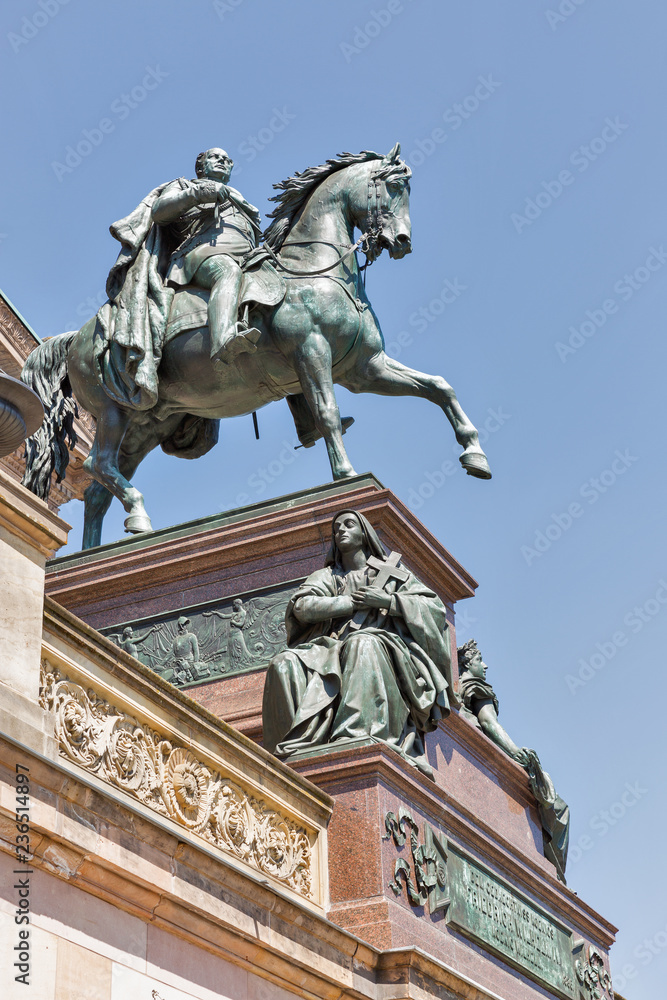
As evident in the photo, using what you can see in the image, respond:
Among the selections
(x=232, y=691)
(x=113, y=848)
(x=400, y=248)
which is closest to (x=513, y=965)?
(x=232, y=691)

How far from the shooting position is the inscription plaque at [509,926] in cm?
1189

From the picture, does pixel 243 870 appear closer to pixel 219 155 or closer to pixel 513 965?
pixel 513 965

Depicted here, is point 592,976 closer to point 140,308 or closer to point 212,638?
point 212,638

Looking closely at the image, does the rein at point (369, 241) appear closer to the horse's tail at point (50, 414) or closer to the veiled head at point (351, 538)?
the horse's tail at point (50, 414)

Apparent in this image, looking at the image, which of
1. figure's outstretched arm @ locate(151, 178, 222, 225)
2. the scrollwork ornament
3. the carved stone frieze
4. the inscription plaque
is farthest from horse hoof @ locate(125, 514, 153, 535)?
the scrollwork ornament

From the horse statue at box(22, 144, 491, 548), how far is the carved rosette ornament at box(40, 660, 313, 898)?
17.3 ft

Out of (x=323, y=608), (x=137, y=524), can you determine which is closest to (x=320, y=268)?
(x=137, y=524)

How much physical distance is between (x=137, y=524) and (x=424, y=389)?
10.6 feet

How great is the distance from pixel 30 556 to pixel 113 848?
5.22 feet

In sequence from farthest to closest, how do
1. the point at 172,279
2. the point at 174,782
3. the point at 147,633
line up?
the point at 172,279, the point at 147,633, the point at 174,782

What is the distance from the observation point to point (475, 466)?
16406mm

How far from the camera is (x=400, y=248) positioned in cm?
1680

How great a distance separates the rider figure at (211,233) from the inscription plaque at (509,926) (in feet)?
18.4

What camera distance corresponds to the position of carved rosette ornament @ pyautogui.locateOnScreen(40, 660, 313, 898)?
8852mm
